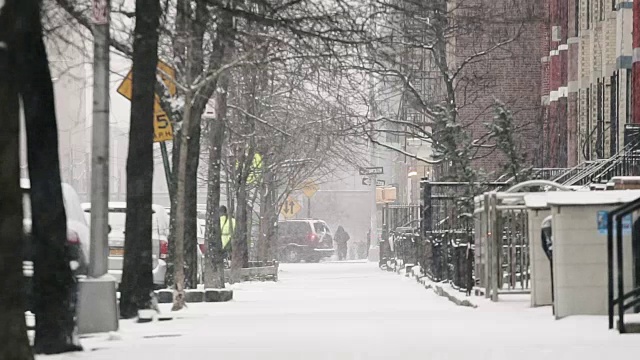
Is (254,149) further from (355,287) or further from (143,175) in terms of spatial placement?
(143,175)

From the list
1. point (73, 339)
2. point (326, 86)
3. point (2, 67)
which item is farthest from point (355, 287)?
point (2, 67)

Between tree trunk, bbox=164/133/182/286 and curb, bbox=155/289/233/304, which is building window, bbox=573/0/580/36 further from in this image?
curb, bbox=155/289/233/304

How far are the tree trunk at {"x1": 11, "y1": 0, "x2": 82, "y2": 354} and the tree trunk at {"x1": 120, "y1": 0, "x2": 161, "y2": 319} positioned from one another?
17.1ft

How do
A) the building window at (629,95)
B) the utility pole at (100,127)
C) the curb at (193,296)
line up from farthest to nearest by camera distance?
the building window at (629,95) < the curb at (193,296) < the utility pole at (100,127)

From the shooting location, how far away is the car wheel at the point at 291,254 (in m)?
68.4

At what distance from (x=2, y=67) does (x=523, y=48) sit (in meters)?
38.2

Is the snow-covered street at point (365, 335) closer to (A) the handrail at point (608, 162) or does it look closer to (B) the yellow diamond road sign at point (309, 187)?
(A) the handrail at point (608, 162)

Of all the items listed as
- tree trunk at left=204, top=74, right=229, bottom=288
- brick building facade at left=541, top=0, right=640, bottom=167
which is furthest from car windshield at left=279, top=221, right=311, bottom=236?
tree trunk at left=204, top=74, right=229, bottom=288

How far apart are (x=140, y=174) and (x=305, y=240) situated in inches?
1951

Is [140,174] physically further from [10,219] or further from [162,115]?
[10,219]

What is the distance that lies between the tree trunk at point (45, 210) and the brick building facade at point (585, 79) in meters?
19.1

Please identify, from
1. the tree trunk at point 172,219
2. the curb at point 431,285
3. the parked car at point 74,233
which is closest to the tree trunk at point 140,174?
the parked car at point 74,233

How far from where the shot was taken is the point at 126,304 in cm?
1747

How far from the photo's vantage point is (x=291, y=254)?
227ft
